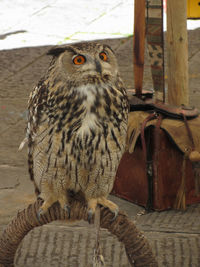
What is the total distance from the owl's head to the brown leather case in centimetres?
131

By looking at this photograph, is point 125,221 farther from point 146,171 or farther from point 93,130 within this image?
point 146,171

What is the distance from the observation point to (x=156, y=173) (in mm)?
3791

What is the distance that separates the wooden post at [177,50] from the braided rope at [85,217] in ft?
5.07

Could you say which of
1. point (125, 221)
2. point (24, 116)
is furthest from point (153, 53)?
point (24, 116)

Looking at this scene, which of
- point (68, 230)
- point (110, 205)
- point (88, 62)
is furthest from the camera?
point (68, 230)

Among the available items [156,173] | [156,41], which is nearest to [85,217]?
[156,173]

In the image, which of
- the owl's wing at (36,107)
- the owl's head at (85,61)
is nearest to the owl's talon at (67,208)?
the owl's wing at (36,107)

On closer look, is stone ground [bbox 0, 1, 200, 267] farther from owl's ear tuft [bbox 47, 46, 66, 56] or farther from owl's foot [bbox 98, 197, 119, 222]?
owl's ear tuft [bbox 47, 46, 66, 56]

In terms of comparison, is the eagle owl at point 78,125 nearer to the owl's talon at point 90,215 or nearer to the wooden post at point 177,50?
the owl's talon at point 90,215

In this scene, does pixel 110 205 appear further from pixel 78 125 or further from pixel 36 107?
pixel 36 107

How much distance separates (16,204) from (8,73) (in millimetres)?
3006

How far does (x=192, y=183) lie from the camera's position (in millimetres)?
3908

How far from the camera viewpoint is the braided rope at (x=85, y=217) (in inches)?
94.3

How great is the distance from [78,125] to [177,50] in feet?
4.79
